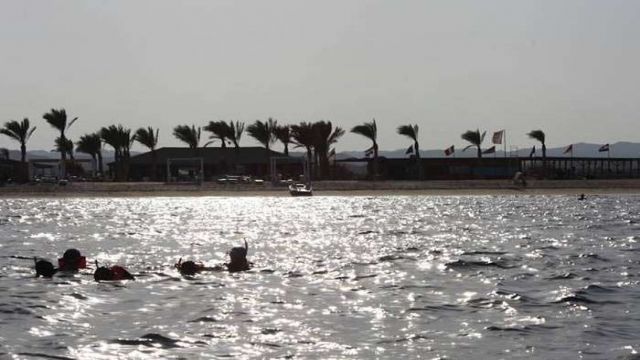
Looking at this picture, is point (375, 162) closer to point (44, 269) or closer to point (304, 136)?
point (304, 136)

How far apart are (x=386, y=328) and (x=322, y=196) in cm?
7575

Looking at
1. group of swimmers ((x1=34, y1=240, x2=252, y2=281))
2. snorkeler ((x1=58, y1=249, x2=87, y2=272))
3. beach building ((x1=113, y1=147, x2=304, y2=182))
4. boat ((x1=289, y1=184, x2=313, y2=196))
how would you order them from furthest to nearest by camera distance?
beach building ((x1=113, y1=147, x2=304, y2=182)), boat ((x1=289, y1=184, x2=313, y2=196)), snorkeler ((x1=58, y1=249, x2=87, y2=272)), group of swimmers ((x1=34, y1=240, x2=252, y2=281))

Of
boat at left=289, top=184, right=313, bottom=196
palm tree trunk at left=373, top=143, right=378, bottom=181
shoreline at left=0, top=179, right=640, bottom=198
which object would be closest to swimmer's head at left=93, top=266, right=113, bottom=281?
boat at left=289, top=184, right=313, bottom=196

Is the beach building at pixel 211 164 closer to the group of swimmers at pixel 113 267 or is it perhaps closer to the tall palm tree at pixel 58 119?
the tall palm tree at pixel 58 119

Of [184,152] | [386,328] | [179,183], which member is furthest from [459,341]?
[184,152]

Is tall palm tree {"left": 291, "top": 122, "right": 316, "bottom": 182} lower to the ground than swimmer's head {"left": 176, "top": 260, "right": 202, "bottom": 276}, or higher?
higher

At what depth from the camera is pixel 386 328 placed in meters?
17.0

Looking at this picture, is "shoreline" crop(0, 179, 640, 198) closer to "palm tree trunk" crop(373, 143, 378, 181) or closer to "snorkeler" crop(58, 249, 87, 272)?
"palm tree trunk" crop(373, 143, 378, 181)

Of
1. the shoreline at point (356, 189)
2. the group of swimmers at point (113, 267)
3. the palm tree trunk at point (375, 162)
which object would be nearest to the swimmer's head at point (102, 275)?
the group of swimmers at point (113, 267)

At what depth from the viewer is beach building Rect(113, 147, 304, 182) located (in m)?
110

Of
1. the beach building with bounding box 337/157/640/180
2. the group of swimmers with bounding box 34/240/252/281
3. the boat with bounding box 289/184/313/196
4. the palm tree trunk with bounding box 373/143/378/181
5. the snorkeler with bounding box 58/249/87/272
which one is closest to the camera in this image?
the group of swimmers with bounding box 34/240/252/281

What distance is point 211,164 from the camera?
366 ft

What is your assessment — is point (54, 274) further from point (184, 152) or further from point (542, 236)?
point (184, 152)

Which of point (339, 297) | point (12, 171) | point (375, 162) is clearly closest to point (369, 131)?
point (375, 162)
